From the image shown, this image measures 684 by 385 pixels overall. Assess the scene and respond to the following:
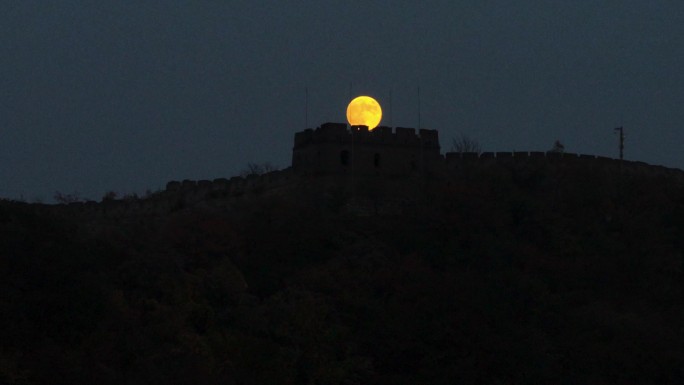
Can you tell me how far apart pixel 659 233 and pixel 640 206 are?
185cm

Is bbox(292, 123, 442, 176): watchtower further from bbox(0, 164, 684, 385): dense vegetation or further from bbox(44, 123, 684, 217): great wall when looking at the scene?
bbox(0, 164, 684, 385): dense vegetation

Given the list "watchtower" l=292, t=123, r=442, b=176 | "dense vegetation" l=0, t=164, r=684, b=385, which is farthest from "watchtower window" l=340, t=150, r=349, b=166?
"dense vegetation" l=0, t=164, r=684, b=385

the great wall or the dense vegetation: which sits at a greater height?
the great wall

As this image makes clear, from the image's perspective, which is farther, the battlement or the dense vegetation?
the battlement

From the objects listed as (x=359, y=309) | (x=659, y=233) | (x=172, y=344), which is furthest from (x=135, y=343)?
(x=659, y=233)

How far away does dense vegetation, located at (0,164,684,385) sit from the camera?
121 ft

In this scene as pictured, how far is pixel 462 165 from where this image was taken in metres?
48.8

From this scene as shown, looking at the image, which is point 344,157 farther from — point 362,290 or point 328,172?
point 362,290

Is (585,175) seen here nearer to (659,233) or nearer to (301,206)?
(659,233)

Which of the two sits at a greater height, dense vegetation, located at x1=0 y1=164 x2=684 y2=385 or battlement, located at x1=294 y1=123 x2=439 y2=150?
battlement, located at x1=294 y1=123 x2=439 y2=150

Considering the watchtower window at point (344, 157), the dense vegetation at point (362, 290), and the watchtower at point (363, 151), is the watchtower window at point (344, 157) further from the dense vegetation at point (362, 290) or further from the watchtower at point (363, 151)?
→ the dense vegetation at point (362, 290)

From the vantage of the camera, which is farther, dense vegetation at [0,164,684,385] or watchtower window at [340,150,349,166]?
watchtower window at [340,150,349,166]

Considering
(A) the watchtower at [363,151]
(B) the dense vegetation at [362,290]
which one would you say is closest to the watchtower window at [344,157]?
(A) the watchtower at [363,151]

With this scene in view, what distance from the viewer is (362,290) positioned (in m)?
41.4
